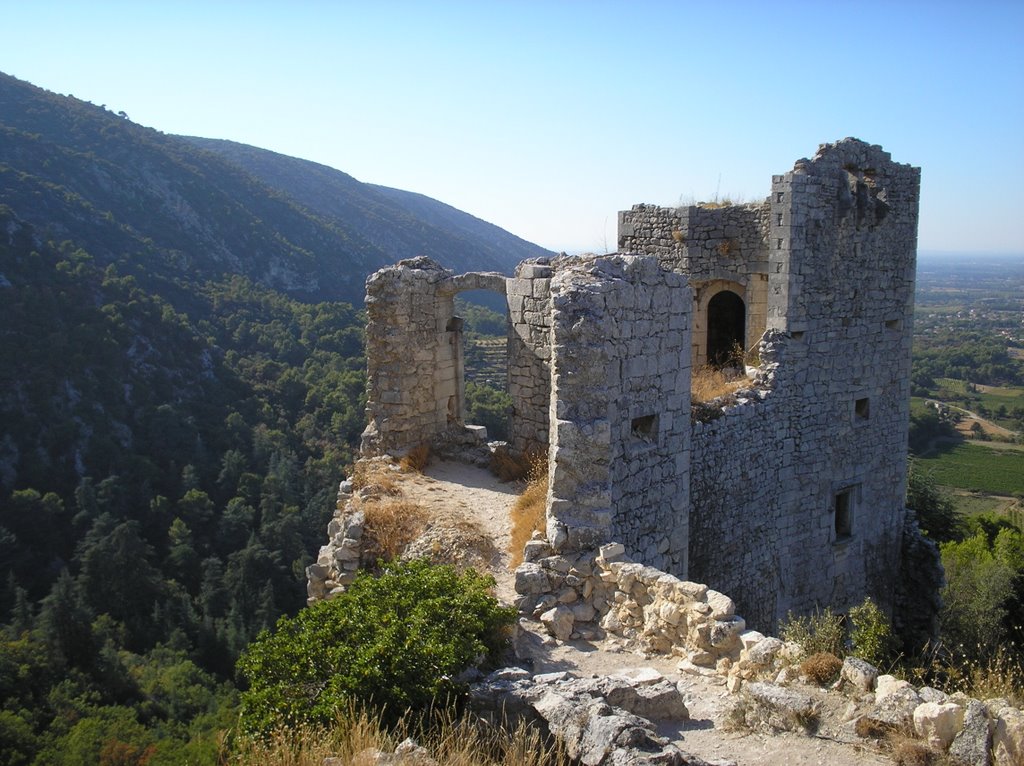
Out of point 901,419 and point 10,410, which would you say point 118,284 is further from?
point 901,419

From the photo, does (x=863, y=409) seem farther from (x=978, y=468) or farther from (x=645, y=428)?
(x=978, y=468)

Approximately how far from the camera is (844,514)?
11578 mm

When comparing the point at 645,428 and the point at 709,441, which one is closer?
the point at 645,428

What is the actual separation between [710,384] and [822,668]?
220 inches

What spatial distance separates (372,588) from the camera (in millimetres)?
5758

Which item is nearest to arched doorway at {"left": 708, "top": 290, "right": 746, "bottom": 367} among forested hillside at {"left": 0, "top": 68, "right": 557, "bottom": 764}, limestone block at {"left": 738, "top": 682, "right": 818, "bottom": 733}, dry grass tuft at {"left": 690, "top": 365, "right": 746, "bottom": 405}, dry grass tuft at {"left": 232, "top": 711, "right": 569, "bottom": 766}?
dry grass tuft at {"left": 690, "top": 365, "right": 746, "bottom": 405}

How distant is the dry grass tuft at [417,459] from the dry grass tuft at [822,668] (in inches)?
237

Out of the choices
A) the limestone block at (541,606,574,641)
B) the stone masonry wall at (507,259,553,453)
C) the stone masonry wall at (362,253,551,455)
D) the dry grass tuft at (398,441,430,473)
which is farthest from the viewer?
the dry grass tuft at (398,441,430,473)

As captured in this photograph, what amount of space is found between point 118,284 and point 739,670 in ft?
135

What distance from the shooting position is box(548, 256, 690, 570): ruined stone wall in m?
6.64

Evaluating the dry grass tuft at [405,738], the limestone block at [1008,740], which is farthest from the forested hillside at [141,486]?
the limestone block at [1008,740]

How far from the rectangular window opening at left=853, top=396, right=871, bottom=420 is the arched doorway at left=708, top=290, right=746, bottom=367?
6.40 ft

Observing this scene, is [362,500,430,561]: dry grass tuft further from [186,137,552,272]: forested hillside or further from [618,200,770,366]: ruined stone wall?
[186,137,552,272]: forested hillside

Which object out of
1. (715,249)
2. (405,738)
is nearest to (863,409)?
(715,249)
